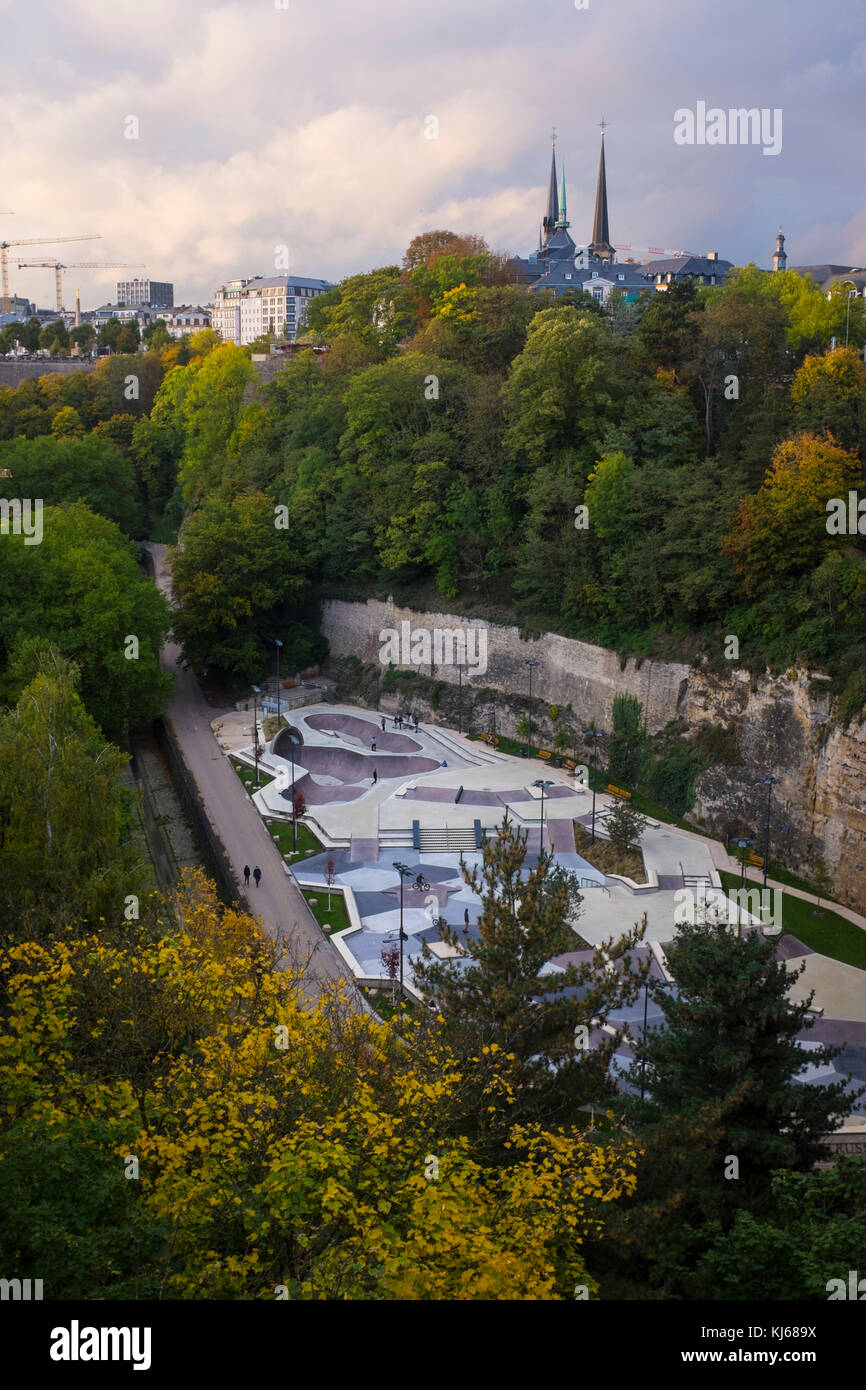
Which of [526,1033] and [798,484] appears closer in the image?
[526,1033]

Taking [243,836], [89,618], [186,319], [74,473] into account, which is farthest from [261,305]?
[243,836]

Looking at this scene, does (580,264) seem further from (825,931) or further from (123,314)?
(123,314)

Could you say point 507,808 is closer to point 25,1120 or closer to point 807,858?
point 807,858

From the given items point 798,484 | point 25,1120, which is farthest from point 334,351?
point 25,1120

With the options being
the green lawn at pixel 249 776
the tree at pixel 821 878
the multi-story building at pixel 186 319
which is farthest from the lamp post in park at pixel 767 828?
the multi-story building at pixel 186 319

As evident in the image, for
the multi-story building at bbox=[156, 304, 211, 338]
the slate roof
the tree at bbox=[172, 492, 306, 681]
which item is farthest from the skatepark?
the multi-story building at bbox=[156, 304, 211, 338]

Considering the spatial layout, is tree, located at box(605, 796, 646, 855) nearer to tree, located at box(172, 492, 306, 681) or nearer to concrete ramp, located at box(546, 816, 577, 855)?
concrete ramp, located at box(546, 816, 577, 855)
